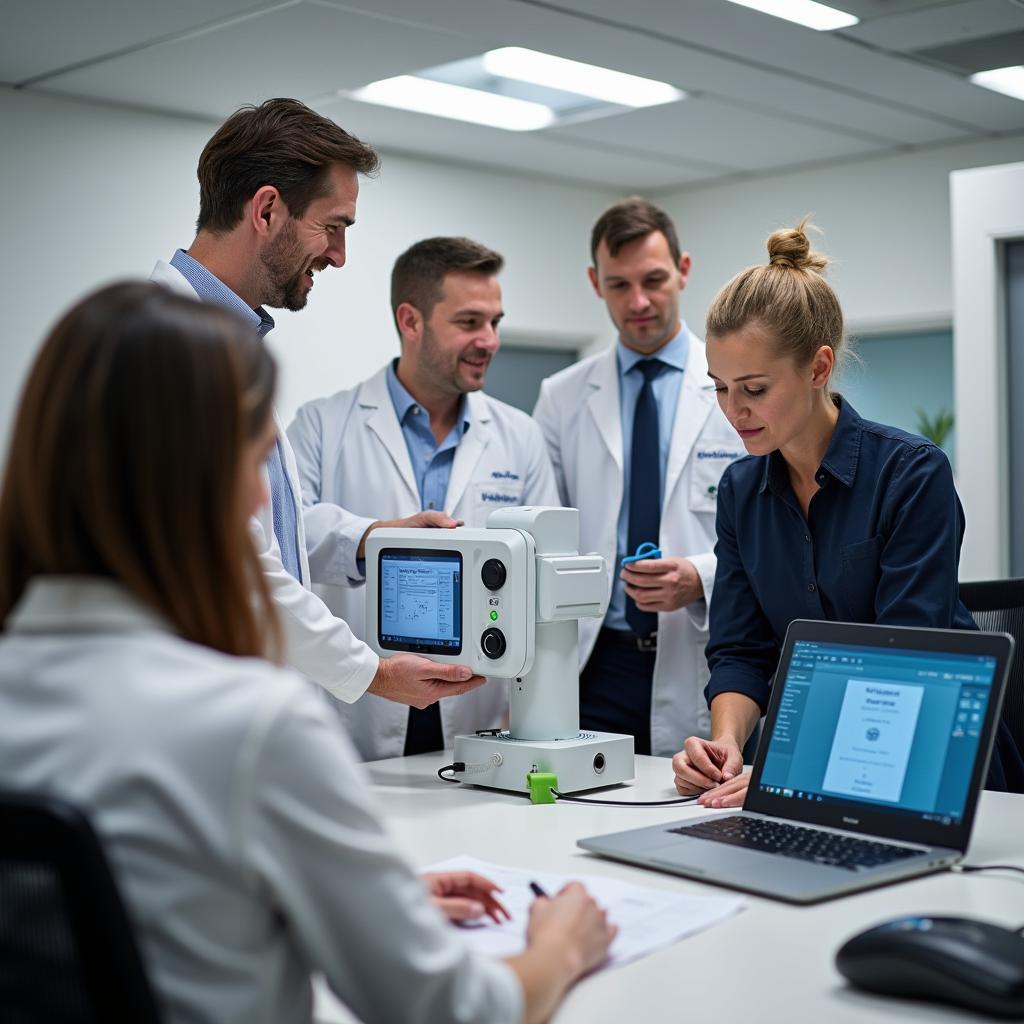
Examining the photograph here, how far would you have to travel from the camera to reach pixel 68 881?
2.60ft

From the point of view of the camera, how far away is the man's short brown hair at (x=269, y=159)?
2197 millimetres

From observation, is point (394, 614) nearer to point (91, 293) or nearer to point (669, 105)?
point (91, 293)

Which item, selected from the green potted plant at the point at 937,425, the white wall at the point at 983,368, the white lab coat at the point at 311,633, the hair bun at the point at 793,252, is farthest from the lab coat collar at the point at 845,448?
the green potted plant at the point at 937,425

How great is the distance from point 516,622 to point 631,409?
1141 millimetres

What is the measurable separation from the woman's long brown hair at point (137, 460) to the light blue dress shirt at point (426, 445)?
196 cm

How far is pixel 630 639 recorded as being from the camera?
2883 millimetres

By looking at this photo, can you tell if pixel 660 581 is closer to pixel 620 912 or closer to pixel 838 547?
pixel 838 547

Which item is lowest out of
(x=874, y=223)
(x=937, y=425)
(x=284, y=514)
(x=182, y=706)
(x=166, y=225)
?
(x=182, y=706)

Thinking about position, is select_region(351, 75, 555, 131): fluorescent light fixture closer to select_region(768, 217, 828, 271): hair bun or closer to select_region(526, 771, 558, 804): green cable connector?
select_region(768, 217, 828, 271): hair bun

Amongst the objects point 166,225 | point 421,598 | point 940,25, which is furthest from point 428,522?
point 166,225

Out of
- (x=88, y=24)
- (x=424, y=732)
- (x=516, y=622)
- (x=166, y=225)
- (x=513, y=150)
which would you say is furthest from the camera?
(x=513, y=150)

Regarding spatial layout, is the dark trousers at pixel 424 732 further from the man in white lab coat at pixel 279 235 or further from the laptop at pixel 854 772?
the laptop at pixel 854 772

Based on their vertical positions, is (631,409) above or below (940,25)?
below

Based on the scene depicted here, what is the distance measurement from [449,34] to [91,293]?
2931 millimetres
